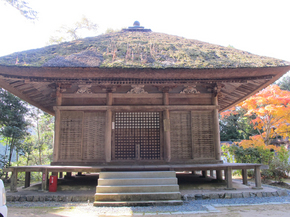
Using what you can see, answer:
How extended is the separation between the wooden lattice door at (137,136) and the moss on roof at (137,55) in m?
2.15

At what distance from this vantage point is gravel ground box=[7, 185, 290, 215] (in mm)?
5555

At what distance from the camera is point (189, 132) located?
856cm

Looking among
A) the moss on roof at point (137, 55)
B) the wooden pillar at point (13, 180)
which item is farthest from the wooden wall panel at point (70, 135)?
the moss on roof at point (137, 55)

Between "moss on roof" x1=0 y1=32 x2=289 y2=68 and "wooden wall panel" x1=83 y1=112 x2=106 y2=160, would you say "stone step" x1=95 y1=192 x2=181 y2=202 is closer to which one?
"wooden wall panel" x1=83 y1=112 x2=106 y2=160

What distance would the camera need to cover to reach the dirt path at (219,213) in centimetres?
534

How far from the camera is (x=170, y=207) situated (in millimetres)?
5879

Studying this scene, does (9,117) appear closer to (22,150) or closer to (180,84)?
(22,150)

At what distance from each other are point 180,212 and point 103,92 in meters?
5.22

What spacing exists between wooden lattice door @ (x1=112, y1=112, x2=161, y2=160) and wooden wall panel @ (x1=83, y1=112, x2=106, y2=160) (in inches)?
18.6

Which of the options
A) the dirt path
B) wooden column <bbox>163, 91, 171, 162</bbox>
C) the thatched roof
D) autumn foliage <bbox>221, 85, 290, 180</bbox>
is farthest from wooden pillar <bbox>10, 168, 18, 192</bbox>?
autumn foliage <bbox>221, 85, 290, 180</bbox>

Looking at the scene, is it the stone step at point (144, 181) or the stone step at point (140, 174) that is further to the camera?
the stone step at point (140, 174)

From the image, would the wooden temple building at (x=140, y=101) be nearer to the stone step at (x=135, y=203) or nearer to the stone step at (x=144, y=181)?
the stone step at (x=144, y=181)

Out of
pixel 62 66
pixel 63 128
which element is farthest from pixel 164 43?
pixel 63 128

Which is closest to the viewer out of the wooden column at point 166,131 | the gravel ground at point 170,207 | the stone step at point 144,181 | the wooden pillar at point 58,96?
the gravel ground at point 170,207
